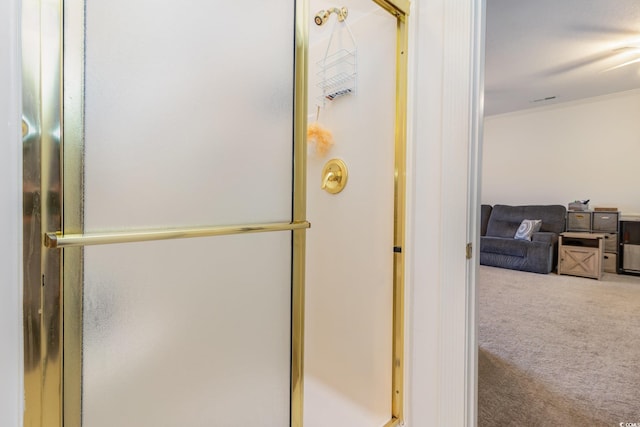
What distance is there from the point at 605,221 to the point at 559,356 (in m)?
3.43

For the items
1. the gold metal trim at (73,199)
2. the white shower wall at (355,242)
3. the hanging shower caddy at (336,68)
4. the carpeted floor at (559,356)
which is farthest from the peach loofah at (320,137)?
the gold metal trim at (73,199)

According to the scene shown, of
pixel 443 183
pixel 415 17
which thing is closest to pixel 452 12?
pixel 415 17

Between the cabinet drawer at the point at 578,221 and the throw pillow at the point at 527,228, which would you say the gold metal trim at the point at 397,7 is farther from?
the cabinet drawer at the point at 578,221

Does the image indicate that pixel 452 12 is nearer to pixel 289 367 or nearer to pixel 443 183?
pixel 443 183

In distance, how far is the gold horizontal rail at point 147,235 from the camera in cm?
55

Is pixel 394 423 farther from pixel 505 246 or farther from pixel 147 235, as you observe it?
pixel 505 246

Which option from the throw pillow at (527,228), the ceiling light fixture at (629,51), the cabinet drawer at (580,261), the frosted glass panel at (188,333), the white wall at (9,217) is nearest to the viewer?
the white wall at (9,217)

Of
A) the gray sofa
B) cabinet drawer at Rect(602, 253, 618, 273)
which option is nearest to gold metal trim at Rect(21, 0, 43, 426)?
the gray sofa

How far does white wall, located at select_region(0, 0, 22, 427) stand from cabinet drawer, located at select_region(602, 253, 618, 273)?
19.9 feet

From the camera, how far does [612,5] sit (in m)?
2.41

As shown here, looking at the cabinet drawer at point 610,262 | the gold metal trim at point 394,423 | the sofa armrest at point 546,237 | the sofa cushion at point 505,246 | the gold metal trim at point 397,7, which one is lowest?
the gold metal trim at point 394,423

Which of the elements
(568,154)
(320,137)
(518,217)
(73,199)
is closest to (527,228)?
(518,217)

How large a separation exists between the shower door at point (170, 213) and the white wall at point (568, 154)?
5756 millimetres

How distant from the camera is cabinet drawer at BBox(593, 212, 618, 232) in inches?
168
